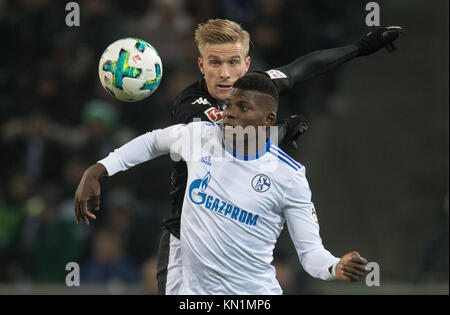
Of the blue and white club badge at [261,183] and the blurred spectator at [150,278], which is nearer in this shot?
the blue and white club badge at [261,183]

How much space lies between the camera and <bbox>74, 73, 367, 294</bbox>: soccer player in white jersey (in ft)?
14.1

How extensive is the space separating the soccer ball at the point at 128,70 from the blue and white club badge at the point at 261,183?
3.74 feet

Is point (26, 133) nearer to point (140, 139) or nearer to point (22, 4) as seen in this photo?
A: point (22, 4)

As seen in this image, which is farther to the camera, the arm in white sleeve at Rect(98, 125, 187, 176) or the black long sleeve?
the black long sleeve

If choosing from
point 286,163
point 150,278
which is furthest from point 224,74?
point 150,278

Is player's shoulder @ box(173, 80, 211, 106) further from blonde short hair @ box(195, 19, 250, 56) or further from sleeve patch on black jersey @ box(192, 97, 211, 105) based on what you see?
blonde short hair @ box(195, 19, 250, 56)

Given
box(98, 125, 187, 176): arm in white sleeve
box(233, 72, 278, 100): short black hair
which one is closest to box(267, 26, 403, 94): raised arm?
box(233, 72, 278, 100): short black hair

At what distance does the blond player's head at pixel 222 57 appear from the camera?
5062mm

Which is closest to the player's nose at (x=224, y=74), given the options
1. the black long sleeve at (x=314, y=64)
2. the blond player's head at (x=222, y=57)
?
the blond player's head at (x=222, y=57)

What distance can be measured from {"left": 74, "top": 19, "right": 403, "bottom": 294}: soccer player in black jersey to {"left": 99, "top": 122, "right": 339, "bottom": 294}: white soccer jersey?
42 cm

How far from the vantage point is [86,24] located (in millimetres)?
9672

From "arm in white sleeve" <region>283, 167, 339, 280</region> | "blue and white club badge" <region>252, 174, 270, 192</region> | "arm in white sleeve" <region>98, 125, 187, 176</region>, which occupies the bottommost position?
"arm in white sleeve" <region>283, 167, 339, 280</region>

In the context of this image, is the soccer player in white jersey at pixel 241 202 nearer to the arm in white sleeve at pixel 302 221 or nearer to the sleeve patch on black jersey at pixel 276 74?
the arm in white sleeve at pixel 302 221

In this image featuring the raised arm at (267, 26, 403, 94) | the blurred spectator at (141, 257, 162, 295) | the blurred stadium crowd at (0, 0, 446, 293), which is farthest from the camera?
the blurred stadium crowd at (0, 0, 446, 293)
